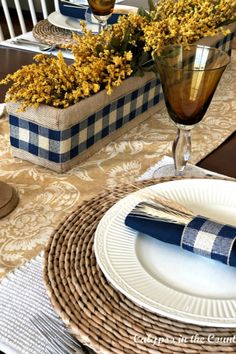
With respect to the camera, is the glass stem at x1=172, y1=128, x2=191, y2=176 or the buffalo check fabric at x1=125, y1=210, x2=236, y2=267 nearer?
the buffalo check fabric at x1=125, y1=210, x2=236, y2=267

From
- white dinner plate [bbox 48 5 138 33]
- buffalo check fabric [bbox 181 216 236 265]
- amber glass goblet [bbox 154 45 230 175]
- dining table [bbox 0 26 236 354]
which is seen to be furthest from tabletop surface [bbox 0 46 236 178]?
buffalo check fabric [bbox 181 216 236 265]

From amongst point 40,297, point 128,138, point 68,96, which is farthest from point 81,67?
point 40,297

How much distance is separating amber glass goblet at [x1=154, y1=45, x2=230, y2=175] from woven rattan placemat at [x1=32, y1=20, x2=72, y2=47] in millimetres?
610

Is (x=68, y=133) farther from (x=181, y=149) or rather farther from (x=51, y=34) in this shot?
(x=51, y=34)

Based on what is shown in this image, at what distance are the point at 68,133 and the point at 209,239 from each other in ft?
1.22

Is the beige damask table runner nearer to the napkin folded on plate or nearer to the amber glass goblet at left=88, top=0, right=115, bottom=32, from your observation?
the napkin folded on plate

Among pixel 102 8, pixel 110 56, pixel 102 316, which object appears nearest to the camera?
pixel 102 316

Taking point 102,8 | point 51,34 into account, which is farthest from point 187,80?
point 51,34

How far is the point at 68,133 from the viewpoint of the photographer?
35.0 inches

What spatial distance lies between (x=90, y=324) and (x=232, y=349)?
0.43 feet

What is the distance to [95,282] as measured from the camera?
580mm

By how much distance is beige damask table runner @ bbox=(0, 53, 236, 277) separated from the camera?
765 millimetres

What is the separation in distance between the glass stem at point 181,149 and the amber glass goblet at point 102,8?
55 cm

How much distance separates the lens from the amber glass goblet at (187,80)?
29.5 inches
